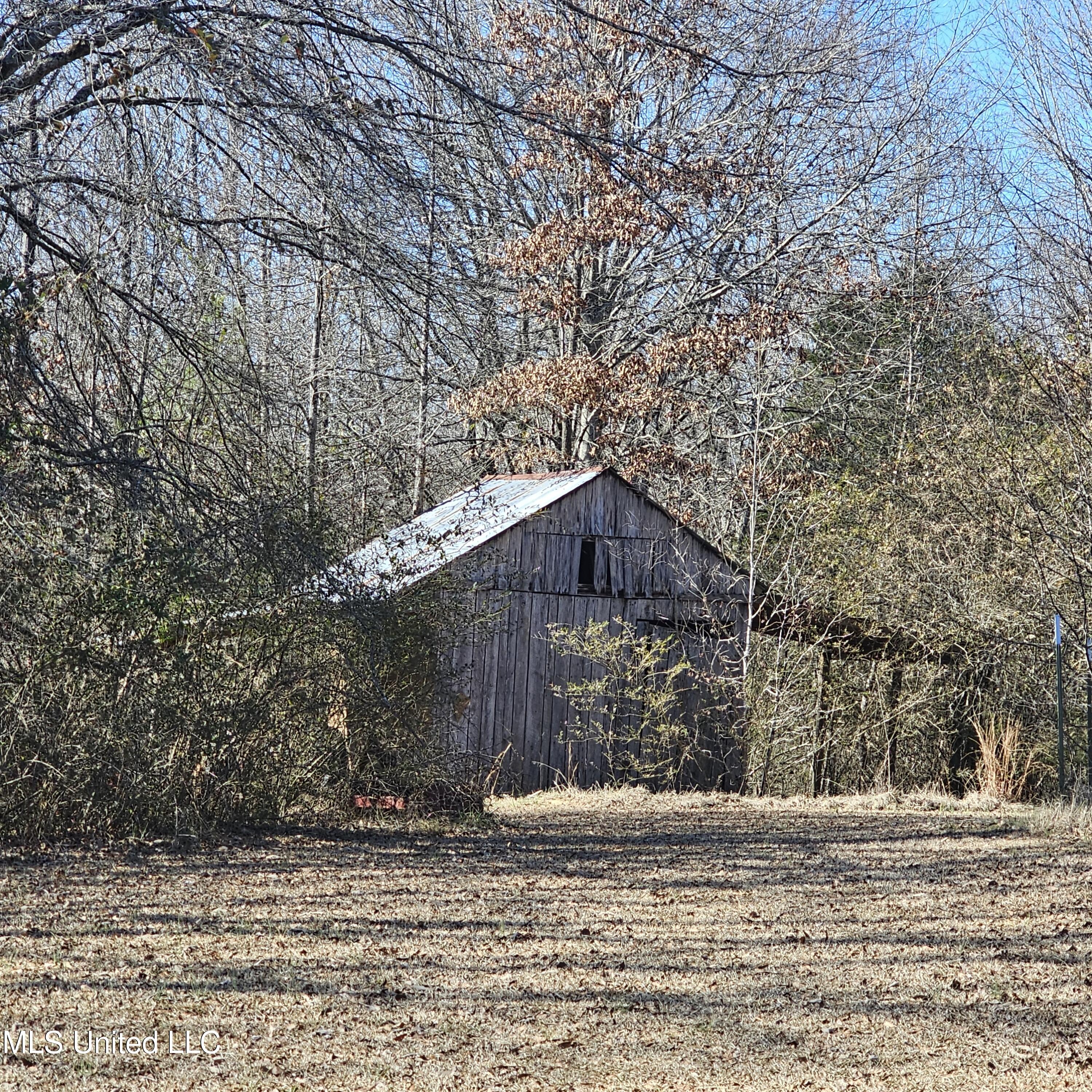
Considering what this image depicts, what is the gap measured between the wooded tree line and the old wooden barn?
67cm

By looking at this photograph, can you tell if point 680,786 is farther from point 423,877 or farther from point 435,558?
point 423,877

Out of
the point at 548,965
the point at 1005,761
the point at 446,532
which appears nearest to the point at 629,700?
the point at 1005,761

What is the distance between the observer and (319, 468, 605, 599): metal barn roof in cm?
816

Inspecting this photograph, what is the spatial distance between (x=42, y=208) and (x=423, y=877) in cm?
448

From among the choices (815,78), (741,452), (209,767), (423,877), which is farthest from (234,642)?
(815,78)

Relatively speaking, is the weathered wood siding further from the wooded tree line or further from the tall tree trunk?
the tall tree trunk

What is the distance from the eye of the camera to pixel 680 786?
15219mm

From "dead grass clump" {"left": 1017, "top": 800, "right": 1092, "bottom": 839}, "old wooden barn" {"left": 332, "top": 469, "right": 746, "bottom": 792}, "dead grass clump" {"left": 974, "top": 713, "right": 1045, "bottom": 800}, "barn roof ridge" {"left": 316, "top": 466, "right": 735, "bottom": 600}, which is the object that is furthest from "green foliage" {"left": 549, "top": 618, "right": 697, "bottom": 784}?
"dead grass clump" {"left": 1017, "top": 800, "right": 1092, "bottom": 839}

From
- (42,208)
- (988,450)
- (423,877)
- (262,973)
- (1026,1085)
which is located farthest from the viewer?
(988,450)

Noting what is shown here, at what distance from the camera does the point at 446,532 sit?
36.6 ft

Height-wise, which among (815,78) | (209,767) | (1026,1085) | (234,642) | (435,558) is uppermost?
(815,78)

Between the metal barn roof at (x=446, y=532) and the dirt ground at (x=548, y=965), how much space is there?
1.87 m

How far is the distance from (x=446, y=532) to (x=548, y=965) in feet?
18.4

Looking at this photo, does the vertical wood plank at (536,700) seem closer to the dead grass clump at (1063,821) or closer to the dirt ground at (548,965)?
the dirt ground at (548,965)
